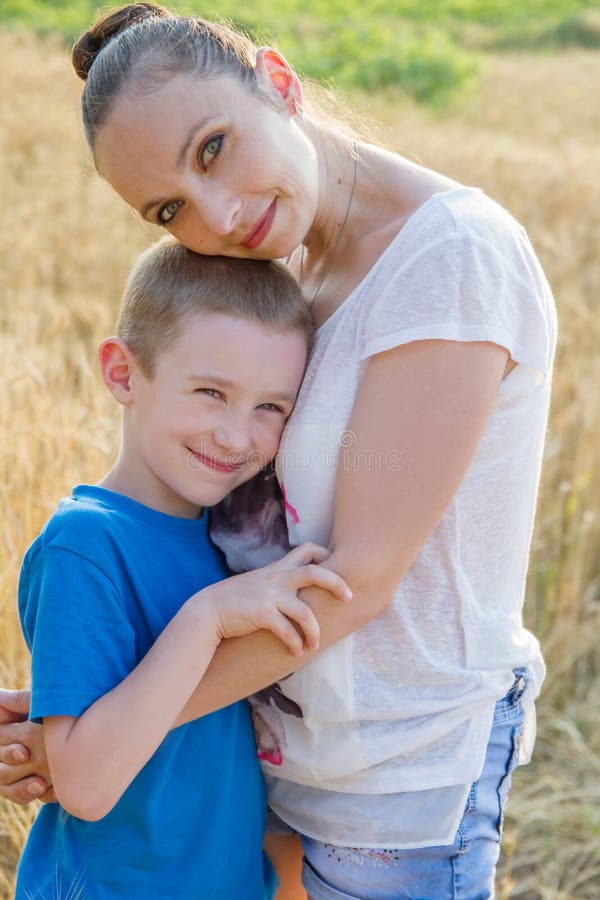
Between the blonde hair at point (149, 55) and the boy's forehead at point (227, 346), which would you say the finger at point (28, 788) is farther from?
the blonde hair at point (149, 55)


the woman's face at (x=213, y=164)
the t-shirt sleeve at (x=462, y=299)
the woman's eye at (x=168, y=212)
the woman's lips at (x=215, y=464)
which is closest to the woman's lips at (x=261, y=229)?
the woman's face at (x=213, y=164)

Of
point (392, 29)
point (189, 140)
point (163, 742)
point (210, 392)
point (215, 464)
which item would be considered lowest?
point (163, 742)

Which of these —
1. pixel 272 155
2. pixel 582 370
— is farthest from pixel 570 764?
pixel 272 155

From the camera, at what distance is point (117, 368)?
1.62 m

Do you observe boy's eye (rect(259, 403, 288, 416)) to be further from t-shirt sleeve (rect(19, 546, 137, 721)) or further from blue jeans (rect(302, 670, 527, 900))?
blue jeans (rect(302, 670, 527, 900))

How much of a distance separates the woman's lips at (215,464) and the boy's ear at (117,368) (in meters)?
0.16

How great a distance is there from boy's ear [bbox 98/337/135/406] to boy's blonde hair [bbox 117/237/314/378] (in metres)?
0.02

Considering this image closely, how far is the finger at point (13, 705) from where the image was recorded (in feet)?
5.00

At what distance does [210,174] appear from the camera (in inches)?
59.9

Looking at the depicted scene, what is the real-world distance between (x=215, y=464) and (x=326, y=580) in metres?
0.29

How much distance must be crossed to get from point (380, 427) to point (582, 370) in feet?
8.81

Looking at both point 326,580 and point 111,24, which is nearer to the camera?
point 326,580

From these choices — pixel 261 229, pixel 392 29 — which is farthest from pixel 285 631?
pixel 392 29

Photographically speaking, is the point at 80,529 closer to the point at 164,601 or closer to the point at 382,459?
the point at 164,601
